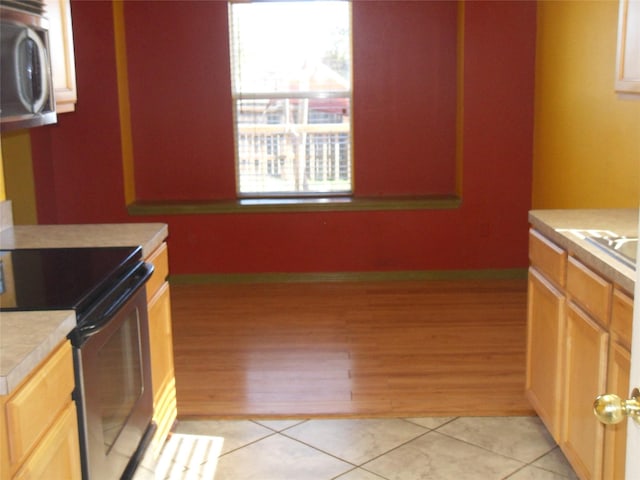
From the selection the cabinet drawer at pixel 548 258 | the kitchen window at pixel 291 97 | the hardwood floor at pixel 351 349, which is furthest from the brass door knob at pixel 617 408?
the kitchen window at pixel 291 97

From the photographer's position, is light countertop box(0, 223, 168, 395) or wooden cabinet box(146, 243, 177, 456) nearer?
light countertop box(0, 223, 168, 395)

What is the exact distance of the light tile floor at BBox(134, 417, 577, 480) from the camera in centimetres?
297

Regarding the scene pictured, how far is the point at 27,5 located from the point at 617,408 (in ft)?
6.87

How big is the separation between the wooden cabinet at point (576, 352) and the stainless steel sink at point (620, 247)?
79mm

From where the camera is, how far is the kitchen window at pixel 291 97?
573 cm

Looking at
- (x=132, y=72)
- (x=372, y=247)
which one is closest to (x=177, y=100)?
(x=132, y=72)

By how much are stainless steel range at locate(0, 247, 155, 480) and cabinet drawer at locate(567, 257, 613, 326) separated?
1431 millimetres

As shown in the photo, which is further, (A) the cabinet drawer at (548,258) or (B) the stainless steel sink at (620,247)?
(A) the cabinet drawer at (548,258)

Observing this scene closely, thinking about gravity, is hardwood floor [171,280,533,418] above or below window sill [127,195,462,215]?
below

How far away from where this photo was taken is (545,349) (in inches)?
120

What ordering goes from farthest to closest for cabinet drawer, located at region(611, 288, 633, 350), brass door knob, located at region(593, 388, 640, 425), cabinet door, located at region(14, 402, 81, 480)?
cabinet drawer, located at region(611, 288, 633, 350)
cabinet door, located at region(14, 402, 81, 480)
brass door knob, located at region(593, 388, 640, 425)

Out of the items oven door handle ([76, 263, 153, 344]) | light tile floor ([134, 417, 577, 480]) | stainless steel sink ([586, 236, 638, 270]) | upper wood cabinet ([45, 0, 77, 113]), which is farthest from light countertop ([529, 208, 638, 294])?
upper wood cabinet ([45, 0, 77, 113])

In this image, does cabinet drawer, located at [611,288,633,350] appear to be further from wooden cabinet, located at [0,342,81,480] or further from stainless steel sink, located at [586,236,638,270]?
wooden cabinet, located at [0,342,81,480]

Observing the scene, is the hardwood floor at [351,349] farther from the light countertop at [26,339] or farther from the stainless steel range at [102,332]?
the light countertop at [26,339]
